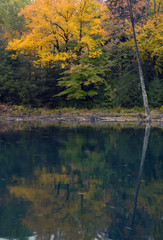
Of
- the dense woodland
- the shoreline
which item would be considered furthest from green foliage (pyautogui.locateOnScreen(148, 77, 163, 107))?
the shoreline

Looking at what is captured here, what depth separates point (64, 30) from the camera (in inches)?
1400

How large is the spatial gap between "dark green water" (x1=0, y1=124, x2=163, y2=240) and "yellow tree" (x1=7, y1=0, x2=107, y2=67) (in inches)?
913

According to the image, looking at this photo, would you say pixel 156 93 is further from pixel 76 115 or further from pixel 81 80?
pixel 76 115

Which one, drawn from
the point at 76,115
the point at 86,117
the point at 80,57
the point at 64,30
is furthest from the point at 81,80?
the point at 64,30

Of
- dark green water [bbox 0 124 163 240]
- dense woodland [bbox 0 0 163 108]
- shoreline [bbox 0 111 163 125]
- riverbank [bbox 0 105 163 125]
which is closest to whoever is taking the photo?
dark green water [bbox 0 124 163 240]

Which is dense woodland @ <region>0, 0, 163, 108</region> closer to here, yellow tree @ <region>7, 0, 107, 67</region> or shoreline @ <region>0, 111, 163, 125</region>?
yellow tree @ <region>7, 0, 107, 67</region>

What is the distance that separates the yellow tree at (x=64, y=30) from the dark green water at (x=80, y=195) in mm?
23180

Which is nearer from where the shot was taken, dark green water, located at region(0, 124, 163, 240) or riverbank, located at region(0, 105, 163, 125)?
dark green water, located at region(0, 124, 163, 240)

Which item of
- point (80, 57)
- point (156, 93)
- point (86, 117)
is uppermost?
point (80, 57)

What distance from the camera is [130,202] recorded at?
267 inches

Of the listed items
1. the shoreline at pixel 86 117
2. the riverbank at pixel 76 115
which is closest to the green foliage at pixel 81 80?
the riverbank at pixel 76 115

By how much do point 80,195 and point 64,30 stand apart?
1201 inches

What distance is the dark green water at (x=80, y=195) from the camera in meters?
5.48

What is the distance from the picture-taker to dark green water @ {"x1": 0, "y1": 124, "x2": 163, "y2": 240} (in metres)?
5.48
